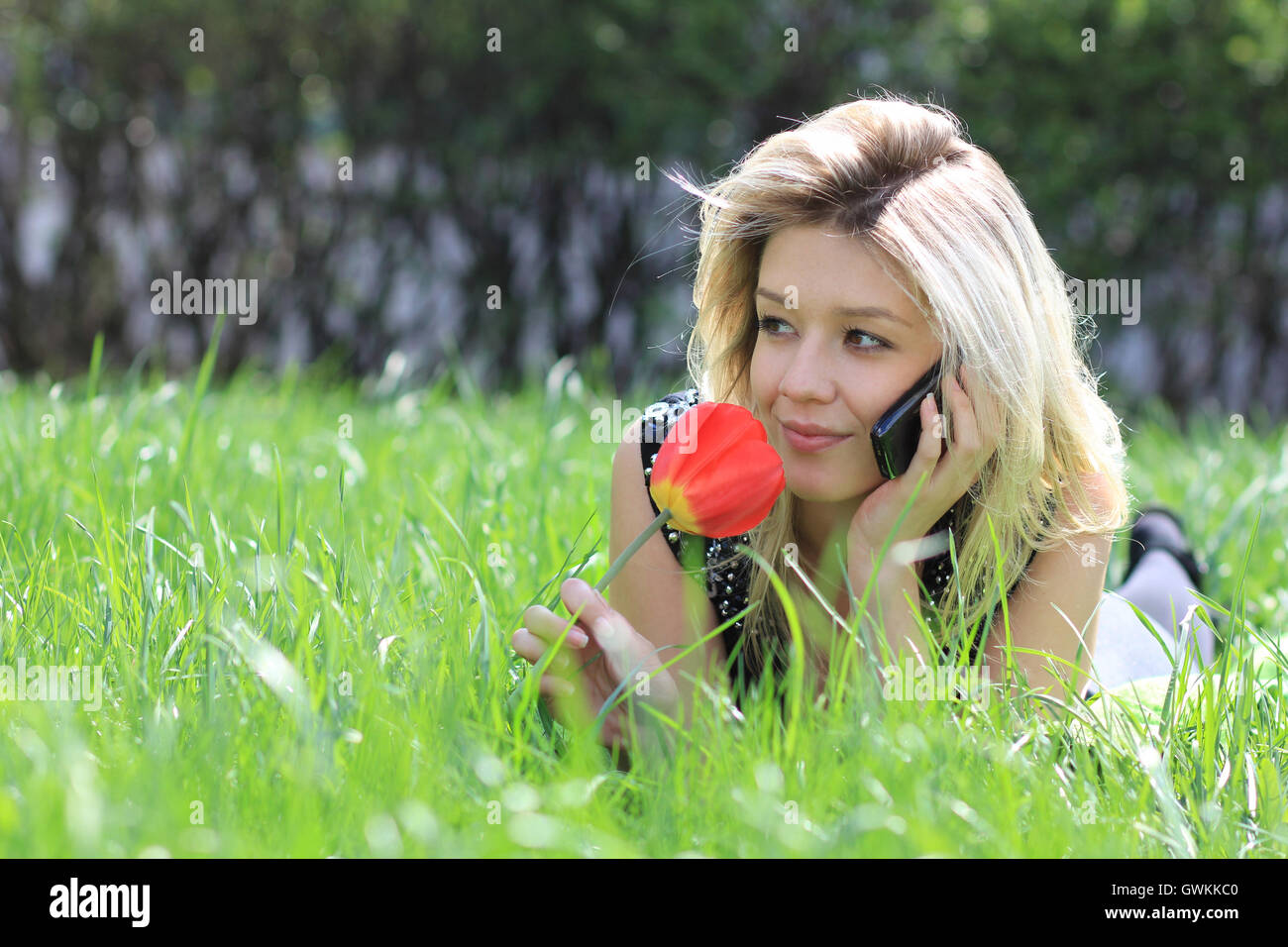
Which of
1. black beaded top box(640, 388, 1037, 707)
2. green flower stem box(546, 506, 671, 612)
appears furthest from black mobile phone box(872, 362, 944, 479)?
green flower stem box(546, 506, 671, 612)

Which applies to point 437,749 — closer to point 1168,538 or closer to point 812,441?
point 812,441

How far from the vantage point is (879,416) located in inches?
73.3

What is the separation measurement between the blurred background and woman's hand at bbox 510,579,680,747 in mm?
4674

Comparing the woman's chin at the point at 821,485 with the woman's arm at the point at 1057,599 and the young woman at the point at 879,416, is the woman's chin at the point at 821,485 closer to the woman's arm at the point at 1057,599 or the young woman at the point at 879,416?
the young woman at the point at 879,416

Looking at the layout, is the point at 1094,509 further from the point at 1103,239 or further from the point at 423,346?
the point at 423,346

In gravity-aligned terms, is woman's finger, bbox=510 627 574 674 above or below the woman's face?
below

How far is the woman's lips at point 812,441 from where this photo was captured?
73.8 inches

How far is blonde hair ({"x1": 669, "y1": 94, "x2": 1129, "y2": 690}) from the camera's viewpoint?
1888mm

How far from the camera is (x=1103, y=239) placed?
6602 millimetres

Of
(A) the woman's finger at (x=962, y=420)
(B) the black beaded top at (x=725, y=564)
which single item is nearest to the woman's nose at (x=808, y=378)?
(A) the woman's finger at (x=962, y=420)

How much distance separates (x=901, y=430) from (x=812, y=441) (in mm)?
147

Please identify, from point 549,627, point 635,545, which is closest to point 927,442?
point 635,545

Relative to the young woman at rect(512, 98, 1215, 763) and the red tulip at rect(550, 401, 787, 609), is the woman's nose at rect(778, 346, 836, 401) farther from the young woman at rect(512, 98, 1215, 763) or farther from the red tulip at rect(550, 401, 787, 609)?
the red tulip at rect(550, 401, 787, 609)

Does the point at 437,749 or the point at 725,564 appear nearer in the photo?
the point at 437,749
